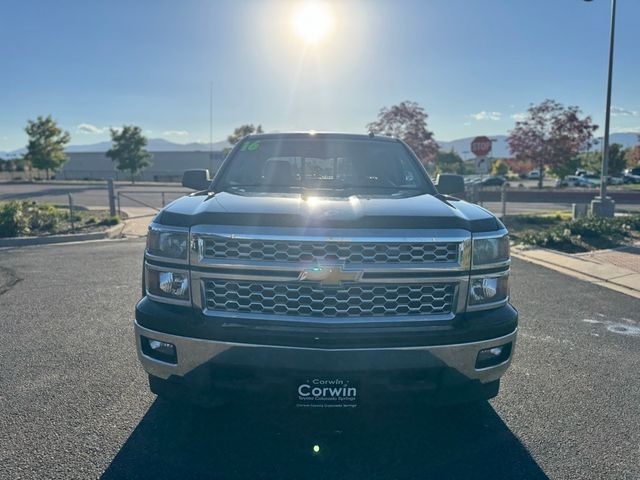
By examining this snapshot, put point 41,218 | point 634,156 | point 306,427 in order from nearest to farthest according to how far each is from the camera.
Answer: point 306,427
point 41,218
point 634,156

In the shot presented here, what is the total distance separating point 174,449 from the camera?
301 cm

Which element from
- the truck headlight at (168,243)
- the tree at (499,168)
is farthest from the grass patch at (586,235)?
the tree at (499,168)

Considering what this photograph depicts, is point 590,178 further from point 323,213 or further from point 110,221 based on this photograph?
point 323,213

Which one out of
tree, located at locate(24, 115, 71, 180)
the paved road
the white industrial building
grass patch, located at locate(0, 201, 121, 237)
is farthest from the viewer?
the white industrial building

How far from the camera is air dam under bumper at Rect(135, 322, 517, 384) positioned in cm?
262

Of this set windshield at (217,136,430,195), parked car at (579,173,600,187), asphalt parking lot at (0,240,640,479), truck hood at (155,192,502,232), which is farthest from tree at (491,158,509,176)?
truck hood at (155,192,502,232)

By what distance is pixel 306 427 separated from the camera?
3271 mm

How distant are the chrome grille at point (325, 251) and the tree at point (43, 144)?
1997 inches

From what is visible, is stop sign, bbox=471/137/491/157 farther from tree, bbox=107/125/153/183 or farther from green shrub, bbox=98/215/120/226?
tree, bbox=107/125/153/183

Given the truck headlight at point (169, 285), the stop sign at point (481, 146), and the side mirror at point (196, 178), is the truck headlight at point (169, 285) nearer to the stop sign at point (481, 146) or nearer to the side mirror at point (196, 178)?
the side mirror at point (196, 178)

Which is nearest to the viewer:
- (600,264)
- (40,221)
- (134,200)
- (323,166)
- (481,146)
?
(323,166)

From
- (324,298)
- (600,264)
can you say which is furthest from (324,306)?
(600,264)

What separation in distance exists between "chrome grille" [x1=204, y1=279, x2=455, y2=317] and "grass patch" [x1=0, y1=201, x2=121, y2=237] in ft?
35.0

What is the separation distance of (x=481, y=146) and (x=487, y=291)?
509 inches
